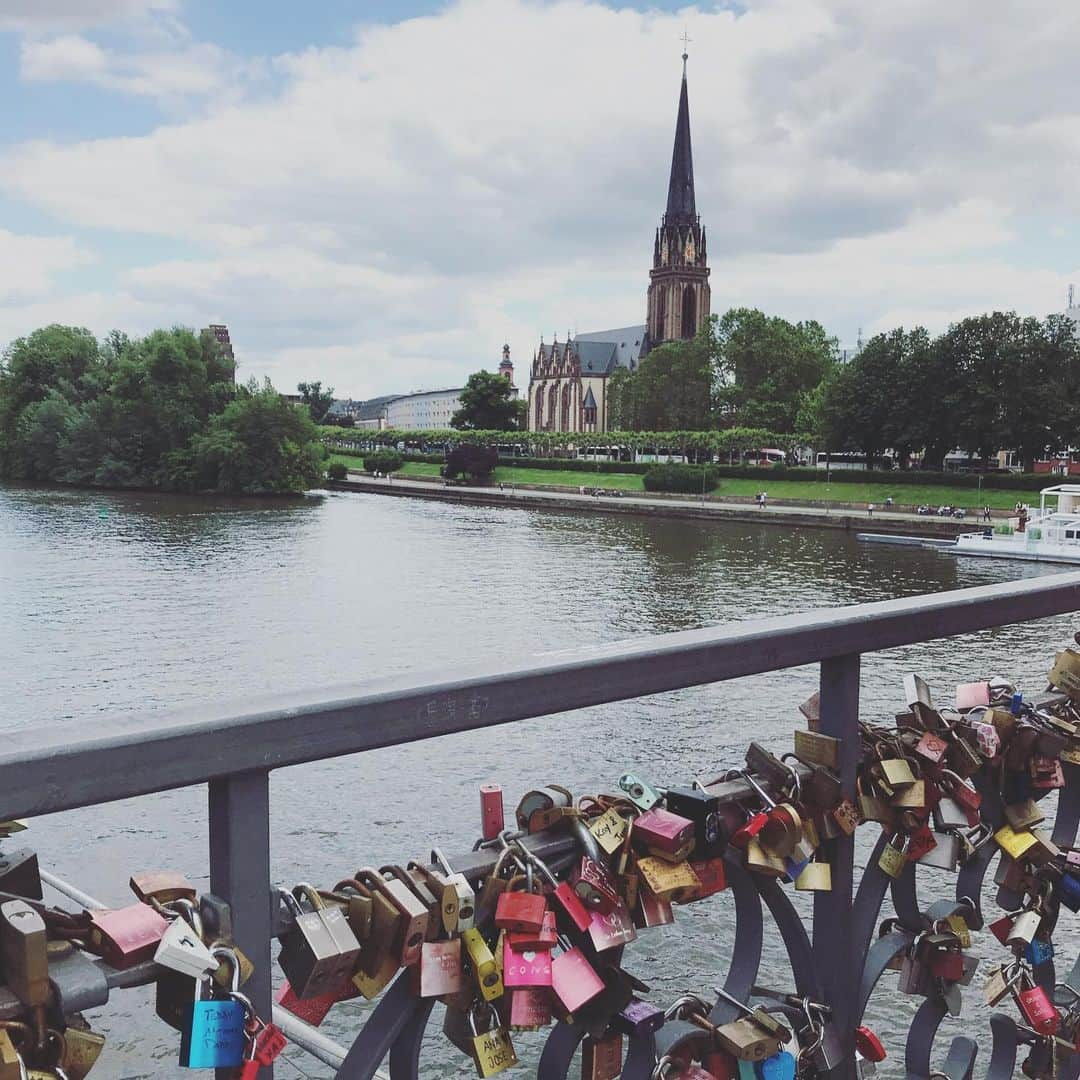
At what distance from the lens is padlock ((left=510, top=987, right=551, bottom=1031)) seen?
1.42 meters

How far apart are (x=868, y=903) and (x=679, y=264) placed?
418 feet

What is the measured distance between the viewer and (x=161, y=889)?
1161mm

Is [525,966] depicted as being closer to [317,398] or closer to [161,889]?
[161,889]

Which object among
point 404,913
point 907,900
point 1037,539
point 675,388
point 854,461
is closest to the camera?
point 404,913

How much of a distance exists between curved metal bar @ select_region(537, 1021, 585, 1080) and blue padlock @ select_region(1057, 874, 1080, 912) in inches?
53.2

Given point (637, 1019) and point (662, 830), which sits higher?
point (662, 830)

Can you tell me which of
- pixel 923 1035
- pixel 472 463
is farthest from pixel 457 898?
pixel 472 463

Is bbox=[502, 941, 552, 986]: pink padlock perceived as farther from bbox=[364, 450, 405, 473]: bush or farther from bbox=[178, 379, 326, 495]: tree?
bbox=[364, 450, 405, 473]: bush

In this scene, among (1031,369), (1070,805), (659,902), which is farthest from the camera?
(1031,369)

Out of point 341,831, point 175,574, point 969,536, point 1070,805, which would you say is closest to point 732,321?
point 969,536

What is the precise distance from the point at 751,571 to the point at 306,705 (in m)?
40.5

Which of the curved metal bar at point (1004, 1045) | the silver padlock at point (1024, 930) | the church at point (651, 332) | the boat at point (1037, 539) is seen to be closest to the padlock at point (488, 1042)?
the silver padlock at point (1024, 930)

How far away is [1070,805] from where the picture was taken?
2.64 metres

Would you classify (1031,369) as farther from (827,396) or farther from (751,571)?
(751,571)
